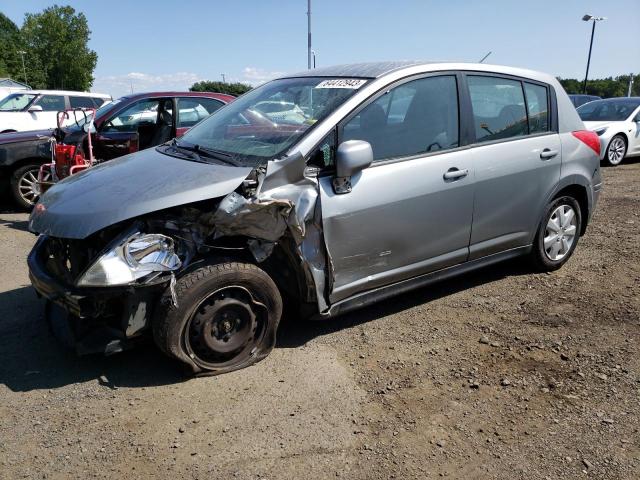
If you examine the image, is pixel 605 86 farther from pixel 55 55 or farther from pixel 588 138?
pixel 55 55

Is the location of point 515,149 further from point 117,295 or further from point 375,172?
point 117,295

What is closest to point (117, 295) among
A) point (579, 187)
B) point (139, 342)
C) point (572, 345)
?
point (139, 342)

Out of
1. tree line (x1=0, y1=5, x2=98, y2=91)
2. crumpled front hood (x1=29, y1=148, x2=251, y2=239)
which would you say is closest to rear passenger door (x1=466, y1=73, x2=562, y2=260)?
crumpled front hood (x1=29, y1=148, x2=251, y2=239)

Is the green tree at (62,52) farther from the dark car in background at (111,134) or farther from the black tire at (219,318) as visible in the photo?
the black tire at (219,318)

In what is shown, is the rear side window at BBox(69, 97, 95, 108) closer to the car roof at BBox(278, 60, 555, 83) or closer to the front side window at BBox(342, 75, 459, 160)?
the car roof at BBox(278, 60, 555, 83)

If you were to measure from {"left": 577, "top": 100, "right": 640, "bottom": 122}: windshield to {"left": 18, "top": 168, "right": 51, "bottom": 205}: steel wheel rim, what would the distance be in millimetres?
11211

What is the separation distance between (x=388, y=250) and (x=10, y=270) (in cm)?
389

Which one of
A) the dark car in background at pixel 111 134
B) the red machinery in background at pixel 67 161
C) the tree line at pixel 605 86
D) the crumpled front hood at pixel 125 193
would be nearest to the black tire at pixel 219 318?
the crumpled front hood at pixel 125 193

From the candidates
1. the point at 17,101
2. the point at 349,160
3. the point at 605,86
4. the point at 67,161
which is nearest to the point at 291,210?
the point at 349,160

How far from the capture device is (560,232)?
492 centimetres

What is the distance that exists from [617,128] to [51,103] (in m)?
13.7

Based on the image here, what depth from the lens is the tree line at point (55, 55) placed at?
72.2m

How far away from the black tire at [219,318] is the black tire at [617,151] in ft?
35.4

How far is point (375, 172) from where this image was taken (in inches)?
139
